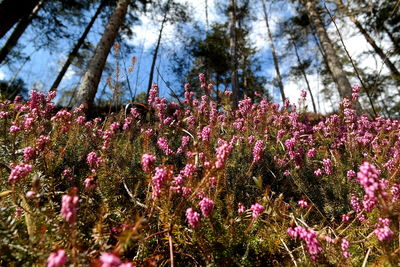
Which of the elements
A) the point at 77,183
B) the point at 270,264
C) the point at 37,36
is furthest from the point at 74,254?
the point at 37,36

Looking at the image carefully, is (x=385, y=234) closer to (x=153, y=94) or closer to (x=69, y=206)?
(x=69, y=206)

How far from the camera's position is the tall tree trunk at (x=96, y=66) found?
537 cm

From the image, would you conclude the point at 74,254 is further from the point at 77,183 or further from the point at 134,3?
the point at 134,3

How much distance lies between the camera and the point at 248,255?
1606mm

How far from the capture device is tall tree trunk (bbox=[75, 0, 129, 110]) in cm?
537

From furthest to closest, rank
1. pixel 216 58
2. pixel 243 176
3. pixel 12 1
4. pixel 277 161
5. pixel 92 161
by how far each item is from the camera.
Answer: pixel 216 58 < pixel 12 1 < pixel 277 161 < pixel 243 176 < pixel 92 161

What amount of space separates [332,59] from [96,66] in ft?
22.3

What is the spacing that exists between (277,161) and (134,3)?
11.5 metres

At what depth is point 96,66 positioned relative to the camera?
580 cm

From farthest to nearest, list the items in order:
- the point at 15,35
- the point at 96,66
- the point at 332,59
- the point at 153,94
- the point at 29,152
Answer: the point at 15,35 → the point at 332,59 → the point at 96,66 → the point at 153,94 → the point at 29,152

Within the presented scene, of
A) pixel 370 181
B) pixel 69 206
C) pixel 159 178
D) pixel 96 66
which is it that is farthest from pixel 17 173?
pixel 96 66

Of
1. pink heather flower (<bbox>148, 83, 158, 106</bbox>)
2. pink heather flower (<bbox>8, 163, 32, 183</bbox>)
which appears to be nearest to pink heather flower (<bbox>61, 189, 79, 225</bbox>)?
pink heather flower (<bbox>8, 163, 32, 183</bbox>)

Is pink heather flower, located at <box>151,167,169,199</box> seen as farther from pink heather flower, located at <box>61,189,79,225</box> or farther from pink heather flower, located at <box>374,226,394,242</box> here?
pink heather flower, located at <box>374,226,394,242</box>

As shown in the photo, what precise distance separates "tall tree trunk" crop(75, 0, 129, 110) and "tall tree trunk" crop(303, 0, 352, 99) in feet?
19.2
